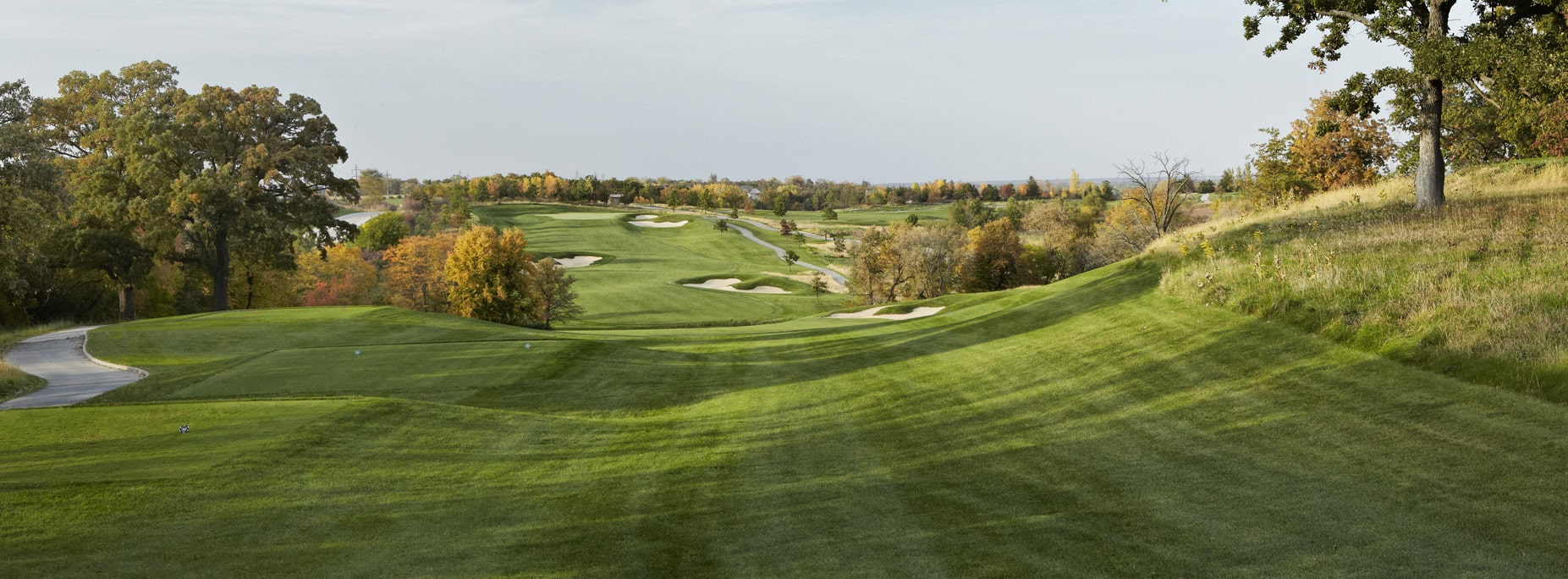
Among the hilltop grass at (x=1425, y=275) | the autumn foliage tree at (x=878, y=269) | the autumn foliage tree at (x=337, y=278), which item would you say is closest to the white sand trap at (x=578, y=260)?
the autumn foliage tree at (x=337, y=278)

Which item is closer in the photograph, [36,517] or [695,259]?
→ [36,517]

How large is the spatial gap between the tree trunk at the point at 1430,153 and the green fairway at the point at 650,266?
93.2 feet

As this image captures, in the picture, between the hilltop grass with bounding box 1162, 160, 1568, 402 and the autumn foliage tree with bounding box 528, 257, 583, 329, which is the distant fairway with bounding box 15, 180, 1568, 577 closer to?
the hilltop grass with bounding box 1162, 160, 1568, 402

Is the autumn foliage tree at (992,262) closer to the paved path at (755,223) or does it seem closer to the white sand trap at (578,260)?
the white sand trap at (578,260)

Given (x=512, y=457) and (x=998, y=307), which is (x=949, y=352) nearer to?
(x=998, y=307)

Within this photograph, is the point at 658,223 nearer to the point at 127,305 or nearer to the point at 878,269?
the point at 878,269

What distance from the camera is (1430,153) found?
18.5 metres

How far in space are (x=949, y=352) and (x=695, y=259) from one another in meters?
68.8

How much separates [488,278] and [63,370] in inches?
780

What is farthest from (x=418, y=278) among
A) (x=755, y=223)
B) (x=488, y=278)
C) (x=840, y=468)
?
(x=755, y=223)

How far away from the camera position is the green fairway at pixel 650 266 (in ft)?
168

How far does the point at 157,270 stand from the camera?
4253 centimetres

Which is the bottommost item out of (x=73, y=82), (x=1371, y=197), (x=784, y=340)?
(x=784, y=340)

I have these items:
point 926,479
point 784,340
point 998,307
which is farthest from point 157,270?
point 926,479
